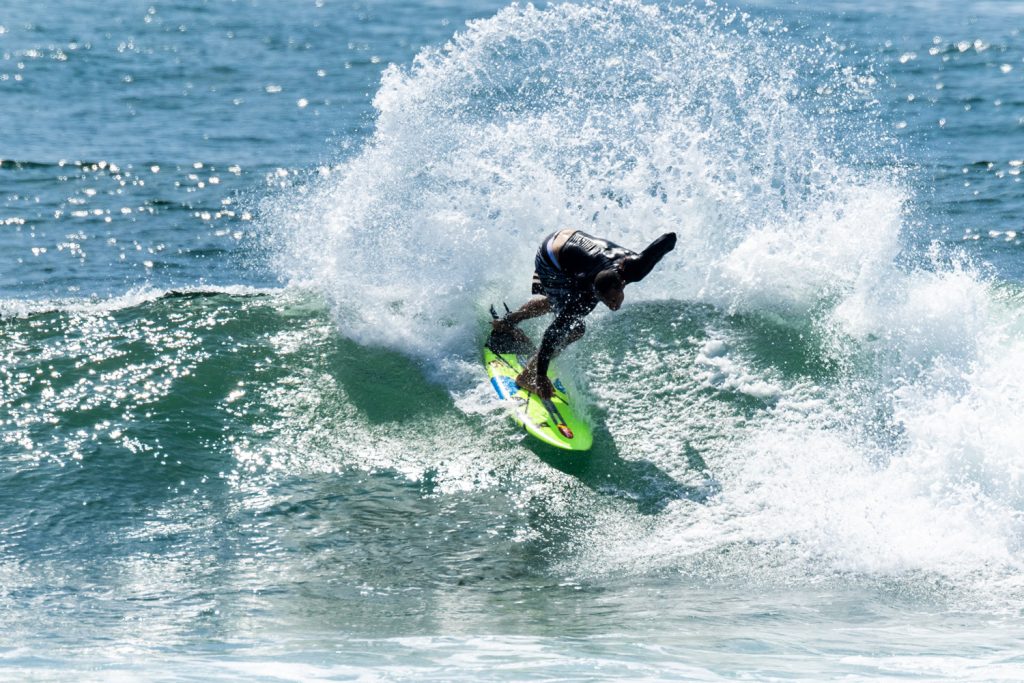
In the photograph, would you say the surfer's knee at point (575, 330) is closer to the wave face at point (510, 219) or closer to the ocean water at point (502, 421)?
the ocean water at point (502, 421)

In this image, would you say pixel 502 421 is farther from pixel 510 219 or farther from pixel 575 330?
pixel 510 219

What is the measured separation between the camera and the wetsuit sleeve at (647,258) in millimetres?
7871

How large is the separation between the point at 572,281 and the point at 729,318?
215cm

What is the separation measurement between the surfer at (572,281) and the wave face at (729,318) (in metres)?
0.70

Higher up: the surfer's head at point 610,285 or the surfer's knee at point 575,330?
the surfer's head at point 610,285

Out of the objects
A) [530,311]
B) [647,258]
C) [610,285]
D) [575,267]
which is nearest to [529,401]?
[530,311]

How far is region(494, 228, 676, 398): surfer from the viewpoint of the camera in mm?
8211

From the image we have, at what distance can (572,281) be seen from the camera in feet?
28.5

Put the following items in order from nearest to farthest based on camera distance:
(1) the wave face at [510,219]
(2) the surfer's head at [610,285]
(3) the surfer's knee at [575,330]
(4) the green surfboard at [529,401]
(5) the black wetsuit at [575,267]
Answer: (2) the surfer's head at [610,285] → (5) the black wetsuit at [575,267] → (4) the green surfboard at [529,401] → (3) the surfer's knee at [575,330] → (1) the wave face at [510,219]

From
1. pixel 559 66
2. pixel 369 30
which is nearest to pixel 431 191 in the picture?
pixel 559 66

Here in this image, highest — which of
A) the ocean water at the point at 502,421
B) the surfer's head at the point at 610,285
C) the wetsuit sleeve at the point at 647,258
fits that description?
the wetsuit sleeve at the point at 647,258

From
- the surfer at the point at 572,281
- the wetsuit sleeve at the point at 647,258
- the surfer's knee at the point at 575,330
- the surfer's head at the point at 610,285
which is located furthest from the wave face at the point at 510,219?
the wetsuit sleeve at the point at 647,258

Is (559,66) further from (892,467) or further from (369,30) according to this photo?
(892,467)

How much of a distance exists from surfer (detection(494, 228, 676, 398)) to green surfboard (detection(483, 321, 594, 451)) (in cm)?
12
